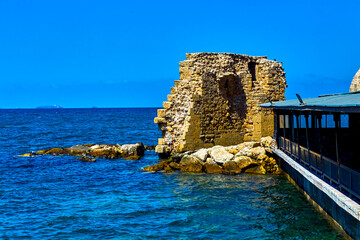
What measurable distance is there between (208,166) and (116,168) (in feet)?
19.2

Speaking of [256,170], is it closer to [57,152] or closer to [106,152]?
[106,152]

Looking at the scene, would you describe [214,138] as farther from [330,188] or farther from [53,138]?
[53,138]

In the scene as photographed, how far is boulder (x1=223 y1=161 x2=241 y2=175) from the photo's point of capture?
75.1 feet

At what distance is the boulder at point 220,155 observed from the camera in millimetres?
23547

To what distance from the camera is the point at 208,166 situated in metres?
23.2

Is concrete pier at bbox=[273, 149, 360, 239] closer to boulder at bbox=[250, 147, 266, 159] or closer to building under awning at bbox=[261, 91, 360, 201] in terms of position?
building under awning at bbox=[261, 91, 360, 201]

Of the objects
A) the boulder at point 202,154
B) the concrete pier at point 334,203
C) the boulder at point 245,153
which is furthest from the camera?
the boulder at point 202,154

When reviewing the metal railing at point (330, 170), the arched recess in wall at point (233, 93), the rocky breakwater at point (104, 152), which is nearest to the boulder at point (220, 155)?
the arched recess in wall at point (233, 93)

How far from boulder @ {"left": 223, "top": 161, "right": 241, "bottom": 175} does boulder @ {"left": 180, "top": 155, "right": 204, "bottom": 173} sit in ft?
4.16

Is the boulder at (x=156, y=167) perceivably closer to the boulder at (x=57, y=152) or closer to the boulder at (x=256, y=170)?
the boulder at (x=256, y=170)

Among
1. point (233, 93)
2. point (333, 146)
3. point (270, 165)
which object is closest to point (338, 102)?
point (333, 146)

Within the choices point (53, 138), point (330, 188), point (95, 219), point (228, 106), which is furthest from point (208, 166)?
point (53, 138)

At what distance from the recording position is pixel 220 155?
2380 centimetres

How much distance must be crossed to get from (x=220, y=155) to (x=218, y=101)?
435 cm
